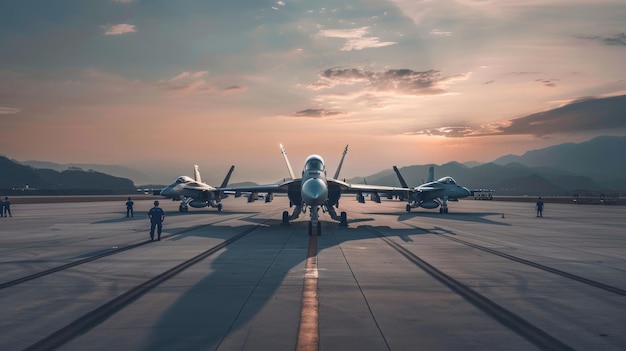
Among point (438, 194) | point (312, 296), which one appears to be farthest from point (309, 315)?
point (438, 194)

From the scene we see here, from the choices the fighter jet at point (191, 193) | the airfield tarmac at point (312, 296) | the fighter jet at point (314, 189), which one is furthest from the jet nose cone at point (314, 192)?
the fighter jet at point (191, 193)

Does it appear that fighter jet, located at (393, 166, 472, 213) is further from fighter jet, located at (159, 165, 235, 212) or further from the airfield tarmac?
the airfield tarmac

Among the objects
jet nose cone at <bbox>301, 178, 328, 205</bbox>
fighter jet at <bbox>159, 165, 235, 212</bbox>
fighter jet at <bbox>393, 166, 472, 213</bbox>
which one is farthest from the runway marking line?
fighter jet at <bbox>159, 165, 235, 212</bbox>

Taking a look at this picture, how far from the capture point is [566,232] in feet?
90.2

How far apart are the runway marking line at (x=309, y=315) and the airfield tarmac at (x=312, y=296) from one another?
3 cm

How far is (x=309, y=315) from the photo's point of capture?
8883 mm

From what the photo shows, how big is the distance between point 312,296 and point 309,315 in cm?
165

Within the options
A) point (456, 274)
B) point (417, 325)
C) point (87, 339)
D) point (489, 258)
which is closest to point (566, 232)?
point (489, 258)

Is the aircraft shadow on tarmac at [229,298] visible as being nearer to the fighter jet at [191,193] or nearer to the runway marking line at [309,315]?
the runway marking line at [309,315]

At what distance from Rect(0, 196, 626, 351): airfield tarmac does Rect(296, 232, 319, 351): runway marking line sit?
30 mm

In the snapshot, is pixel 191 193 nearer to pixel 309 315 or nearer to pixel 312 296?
pixel 312 296

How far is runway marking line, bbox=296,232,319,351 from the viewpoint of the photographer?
285 inches

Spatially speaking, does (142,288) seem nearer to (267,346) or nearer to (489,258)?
(267,346)

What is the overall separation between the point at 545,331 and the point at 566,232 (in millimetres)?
22074
